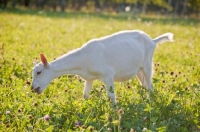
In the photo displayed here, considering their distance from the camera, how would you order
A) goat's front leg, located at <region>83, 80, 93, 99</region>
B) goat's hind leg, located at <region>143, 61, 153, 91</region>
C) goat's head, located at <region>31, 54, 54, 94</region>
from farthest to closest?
goat's hind leg, located at <region>143, 61, 153, 91</region> < goat's front leg, located at <region>83, 80, 93, 99</region> < goat's head, located at <region>31, 54, 54, 94</region>

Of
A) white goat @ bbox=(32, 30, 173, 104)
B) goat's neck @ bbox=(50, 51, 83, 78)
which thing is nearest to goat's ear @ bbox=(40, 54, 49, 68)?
white goat @ bbox=(32, 30, 173, 104)

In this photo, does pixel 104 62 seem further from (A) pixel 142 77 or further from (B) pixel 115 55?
(A) pixel 142 77

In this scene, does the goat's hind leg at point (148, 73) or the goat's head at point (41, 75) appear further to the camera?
the goat's hind leg at point (148, 73)

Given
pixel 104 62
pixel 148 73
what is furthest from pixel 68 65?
pixel 148 73

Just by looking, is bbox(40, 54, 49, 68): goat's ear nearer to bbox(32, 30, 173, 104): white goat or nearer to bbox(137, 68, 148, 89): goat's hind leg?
bbox(32, 30, 173, 104): white goat

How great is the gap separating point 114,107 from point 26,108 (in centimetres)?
119

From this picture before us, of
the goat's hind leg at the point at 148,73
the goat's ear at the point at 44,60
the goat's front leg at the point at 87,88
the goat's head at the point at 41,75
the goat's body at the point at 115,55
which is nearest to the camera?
the goat's ear at the point at 44,60

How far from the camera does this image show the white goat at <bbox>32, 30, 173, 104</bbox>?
14.8 ft

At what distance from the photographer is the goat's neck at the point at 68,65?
4598mm

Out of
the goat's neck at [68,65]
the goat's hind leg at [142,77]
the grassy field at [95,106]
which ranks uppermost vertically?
the goat's neck at [68,65]

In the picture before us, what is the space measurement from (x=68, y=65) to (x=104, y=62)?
0.53 m

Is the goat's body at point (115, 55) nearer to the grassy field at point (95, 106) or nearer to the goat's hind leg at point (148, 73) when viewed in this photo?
the goat's hind leg at point (148, 73)

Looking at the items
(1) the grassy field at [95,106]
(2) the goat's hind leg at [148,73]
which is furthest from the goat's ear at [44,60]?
(2) the goat's hind leg at [148,73]

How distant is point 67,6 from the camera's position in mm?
39469
